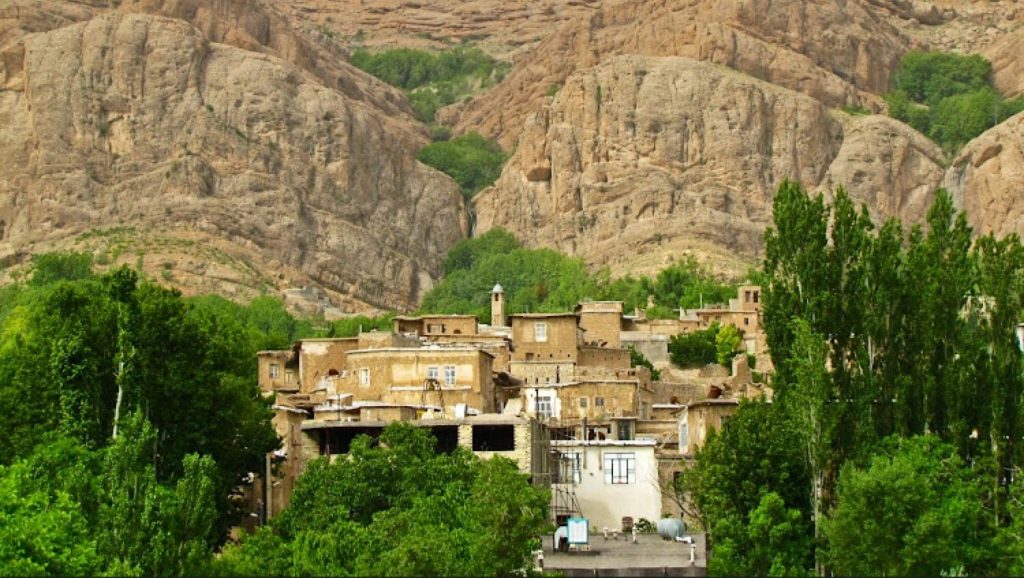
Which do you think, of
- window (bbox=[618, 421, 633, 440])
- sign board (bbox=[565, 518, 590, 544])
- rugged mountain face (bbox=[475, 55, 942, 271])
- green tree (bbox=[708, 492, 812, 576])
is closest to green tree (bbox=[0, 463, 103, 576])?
sign board (bbox=[565, 518, 590, 544])

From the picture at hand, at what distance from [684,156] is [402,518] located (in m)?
115

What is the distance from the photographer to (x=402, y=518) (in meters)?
62.0

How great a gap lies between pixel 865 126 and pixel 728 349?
2989 inches

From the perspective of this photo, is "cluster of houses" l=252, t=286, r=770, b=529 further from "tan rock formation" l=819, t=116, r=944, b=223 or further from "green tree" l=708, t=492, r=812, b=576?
"tan rock formation" l=819, t=116, r=944, b=223

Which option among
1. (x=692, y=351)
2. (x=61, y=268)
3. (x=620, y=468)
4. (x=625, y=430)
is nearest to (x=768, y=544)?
(x=620, y=468)

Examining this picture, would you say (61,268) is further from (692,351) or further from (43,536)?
(43,536)

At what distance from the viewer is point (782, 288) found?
70.6 m

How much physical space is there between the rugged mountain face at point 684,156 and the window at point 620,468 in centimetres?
9294

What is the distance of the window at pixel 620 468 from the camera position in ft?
236

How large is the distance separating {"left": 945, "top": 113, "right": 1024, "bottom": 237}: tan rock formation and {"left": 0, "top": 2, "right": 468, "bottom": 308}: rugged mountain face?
136 ft

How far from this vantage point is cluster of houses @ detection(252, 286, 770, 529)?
71.6m

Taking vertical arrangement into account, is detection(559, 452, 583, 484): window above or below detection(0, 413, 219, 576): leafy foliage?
above

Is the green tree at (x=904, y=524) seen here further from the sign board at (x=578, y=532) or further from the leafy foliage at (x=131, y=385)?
the leafy foliage at (x=131, y=385)

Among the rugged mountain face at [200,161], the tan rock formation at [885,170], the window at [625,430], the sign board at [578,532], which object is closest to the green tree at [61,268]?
the rugged mountain face at [200,161]
